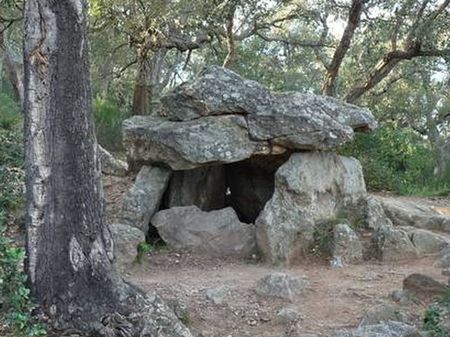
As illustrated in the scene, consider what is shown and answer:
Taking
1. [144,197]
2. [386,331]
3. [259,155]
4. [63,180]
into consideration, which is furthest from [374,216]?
[63,180]

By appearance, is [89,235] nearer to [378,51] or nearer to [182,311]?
[182,311]

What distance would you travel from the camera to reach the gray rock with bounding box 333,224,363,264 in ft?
24.5

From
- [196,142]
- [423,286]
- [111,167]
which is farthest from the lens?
[111,167]

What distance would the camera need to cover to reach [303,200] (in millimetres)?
7840

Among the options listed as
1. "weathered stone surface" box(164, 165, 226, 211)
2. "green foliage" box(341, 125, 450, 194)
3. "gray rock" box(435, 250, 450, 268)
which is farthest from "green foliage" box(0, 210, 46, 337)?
"green foliage" box(341, 125, 450, 194)

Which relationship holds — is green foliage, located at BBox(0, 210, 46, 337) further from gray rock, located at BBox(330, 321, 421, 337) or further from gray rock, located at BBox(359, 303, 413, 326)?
gray rock, located at BBox(359, 303, 413, 326)

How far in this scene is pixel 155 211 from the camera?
26.9 feet

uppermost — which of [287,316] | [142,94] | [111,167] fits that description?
[142,94]

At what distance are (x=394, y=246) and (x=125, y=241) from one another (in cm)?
311

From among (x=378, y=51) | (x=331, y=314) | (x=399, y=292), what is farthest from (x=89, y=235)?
(x=378, y=51)

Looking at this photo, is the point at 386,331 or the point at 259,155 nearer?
the point at 386,331

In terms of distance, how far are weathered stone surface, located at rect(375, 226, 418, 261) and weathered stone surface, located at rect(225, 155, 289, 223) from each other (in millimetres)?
1797

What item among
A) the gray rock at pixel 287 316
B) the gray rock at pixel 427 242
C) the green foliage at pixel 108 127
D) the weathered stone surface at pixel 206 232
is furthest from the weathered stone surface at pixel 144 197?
the green foliage at pixel 108 127

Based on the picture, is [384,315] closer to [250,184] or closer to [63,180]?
[63,180]
